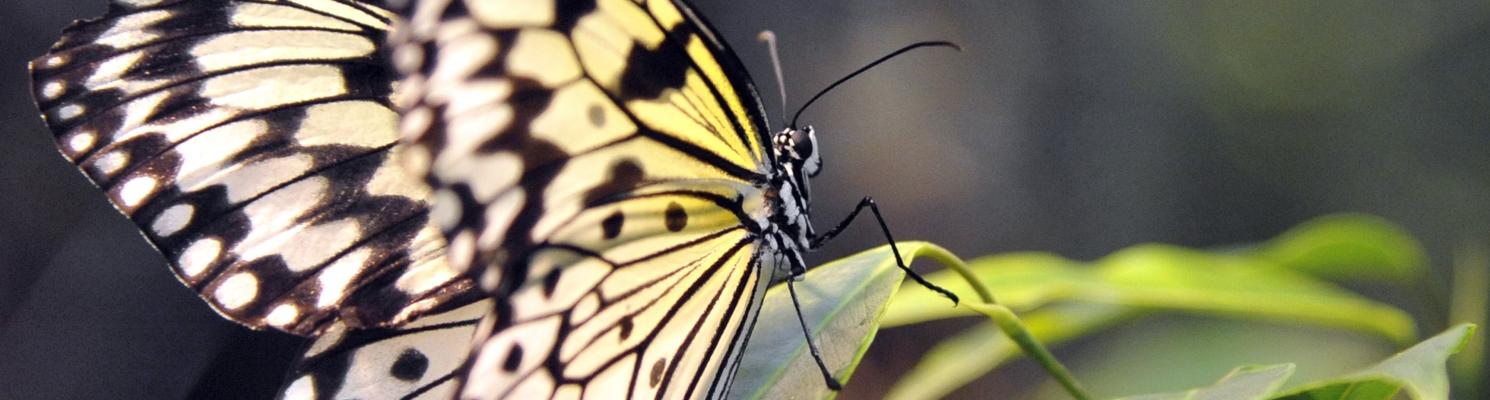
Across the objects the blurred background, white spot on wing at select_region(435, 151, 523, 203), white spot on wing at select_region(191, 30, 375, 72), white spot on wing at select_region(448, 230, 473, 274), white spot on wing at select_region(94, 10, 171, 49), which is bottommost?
the blurred background

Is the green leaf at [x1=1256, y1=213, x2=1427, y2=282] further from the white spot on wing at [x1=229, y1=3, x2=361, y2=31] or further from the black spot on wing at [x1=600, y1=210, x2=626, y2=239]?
the white spot on wing at [x1=229, y1=3, x2=361, y2=31]

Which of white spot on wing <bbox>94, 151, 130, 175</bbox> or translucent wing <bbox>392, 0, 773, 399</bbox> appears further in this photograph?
white spot on wing <bbox>94, 151, 130, 175</bbox>

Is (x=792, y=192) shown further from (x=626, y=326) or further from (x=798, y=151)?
(x=626, y=326)

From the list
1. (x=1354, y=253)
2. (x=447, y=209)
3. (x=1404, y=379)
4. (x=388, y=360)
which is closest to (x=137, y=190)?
(x=388, y=360)

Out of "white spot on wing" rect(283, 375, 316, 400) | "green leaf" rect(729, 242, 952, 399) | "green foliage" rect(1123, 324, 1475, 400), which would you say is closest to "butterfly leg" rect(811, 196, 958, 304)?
"green leaf" rect(729, 242, 952, 399)

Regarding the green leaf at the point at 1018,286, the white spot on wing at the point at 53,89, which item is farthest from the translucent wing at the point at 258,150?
the green leaf at the point at 1018,286

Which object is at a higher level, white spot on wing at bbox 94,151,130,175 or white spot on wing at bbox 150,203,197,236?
white spot on wing at bbox 94,151,130,175

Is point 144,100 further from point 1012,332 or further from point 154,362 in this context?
point 154,362

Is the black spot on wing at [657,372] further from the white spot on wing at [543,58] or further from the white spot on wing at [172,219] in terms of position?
the white spot on wing at [172,219]
